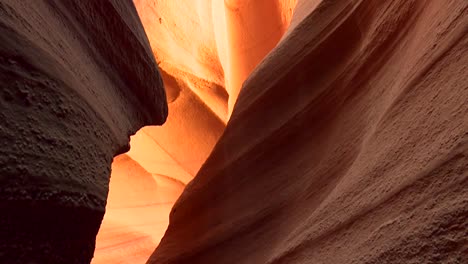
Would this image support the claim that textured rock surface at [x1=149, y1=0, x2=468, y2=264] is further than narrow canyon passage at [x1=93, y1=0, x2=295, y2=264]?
No

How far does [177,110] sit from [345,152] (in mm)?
1473

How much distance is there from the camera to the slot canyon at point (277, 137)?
69 cm

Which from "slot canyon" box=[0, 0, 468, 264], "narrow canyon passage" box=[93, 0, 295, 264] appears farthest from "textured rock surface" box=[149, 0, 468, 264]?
"narrow canyon passage" box=[93, 0, 295, 264]

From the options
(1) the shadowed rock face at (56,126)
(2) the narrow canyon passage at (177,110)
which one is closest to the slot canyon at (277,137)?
(1) the shadowed rock face at (56,126)

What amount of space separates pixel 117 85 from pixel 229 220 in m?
0.43

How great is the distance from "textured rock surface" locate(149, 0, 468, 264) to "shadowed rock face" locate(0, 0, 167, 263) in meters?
0.36

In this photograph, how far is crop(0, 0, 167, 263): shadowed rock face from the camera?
68cm

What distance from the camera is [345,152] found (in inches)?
40.8

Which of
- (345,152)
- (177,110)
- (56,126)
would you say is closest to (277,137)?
(345,152)

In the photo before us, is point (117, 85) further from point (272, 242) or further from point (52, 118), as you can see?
point (272, 242)

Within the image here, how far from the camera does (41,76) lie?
28.7 inches

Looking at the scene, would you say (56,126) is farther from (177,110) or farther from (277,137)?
(177,110)

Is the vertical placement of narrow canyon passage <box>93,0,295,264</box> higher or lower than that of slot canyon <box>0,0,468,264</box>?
higher

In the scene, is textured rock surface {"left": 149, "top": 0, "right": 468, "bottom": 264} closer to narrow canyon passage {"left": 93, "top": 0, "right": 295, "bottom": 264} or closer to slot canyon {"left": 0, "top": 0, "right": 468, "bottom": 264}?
slot canyon {"left": 0, "top": 0, "right": 468, "bottom": 264}
